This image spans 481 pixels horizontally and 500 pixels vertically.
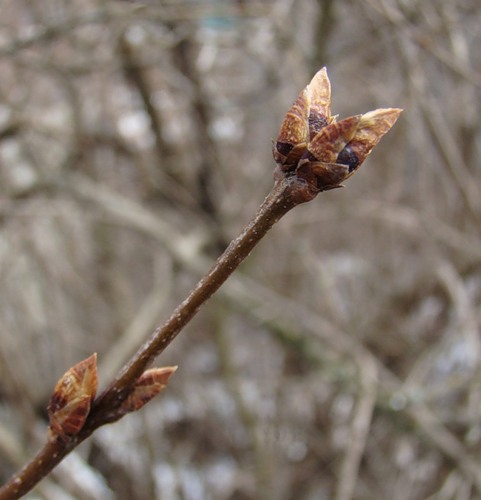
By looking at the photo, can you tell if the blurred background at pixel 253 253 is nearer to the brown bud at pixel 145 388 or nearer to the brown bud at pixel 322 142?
the brown bud at pixel 145 388

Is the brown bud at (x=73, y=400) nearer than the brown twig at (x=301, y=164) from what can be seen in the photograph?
No

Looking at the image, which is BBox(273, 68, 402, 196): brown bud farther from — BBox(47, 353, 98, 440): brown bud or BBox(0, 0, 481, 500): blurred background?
BBox(0, 0, 481, 500): blurred background

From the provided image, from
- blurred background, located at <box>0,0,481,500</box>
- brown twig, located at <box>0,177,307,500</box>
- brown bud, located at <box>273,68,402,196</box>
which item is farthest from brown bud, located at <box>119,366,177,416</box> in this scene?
blurred background, located at <box>0,0,481,500</box>

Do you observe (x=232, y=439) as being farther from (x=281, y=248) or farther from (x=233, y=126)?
(x=233, y=126)

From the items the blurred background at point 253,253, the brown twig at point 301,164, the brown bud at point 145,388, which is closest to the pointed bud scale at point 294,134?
the brown twig at point 301,164

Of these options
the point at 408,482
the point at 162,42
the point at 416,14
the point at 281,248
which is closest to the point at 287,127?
the point at 416,14

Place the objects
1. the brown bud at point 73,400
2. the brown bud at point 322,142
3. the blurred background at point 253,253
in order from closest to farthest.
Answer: the brown bud at point 322,142 < the brown bud at point 73,400 < the blurred background at point 253,253

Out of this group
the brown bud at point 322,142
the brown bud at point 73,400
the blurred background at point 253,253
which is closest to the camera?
the brown bud at point 322,142
